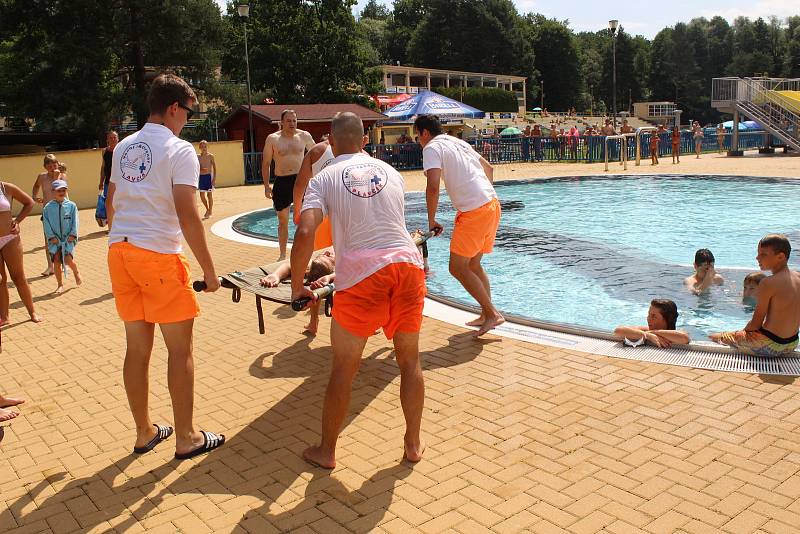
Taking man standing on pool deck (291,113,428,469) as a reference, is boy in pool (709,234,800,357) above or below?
below

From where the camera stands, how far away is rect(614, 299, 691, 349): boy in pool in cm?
555

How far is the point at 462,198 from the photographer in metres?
5.99

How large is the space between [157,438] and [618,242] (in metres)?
10.1

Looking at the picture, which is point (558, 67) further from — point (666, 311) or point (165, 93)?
point (165, 93)

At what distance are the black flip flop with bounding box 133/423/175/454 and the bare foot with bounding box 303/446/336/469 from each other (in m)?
0.96

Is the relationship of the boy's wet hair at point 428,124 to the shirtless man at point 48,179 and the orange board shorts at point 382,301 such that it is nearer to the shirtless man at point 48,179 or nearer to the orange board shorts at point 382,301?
the orange board shorts at point 382,301

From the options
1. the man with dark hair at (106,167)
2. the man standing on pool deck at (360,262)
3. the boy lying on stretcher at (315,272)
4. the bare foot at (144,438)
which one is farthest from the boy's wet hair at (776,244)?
the man with dark hair at (106,167)

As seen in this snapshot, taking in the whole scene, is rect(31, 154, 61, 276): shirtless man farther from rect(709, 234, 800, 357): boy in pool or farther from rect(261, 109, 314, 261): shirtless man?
rect(709, 234, 800, 357): boy in pool

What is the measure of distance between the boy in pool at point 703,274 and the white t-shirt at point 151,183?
6726mm

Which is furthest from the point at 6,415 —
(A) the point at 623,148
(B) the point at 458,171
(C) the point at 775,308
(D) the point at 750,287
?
(A) the point at 623,148

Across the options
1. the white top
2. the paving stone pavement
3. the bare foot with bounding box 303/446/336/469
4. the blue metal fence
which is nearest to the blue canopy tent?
the blue metal fence

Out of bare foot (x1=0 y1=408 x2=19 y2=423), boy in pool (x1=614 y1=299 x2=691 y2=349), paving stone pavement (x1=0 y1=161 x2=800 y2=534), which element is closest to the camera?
paving stone pavement (x1=0 y1=161 x2=800 y2=534)

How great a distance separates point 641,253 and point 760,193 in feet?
29.7

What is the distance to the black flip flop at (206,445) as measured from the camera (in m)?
4.01
